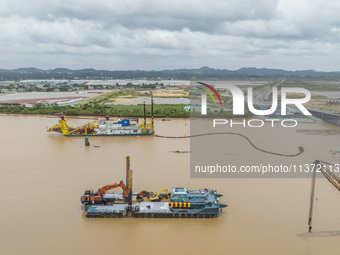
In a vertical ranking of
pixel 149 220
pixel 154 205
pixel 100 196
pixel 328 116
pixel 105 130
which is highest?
pixel 328 116

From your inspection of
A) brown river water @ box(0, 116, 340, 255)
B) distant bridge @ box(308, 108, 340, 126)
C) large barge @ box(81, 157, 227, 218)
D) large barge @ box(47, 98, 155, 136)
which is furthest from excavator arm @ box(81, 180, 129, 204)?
distant bridge @ box(308, 108, 340, 126)

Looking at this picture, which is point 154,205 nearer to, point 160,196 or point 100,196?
point 160,196

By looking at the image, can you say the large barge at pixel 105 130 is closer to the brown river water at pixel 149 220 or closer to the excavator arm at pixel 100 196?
the brown river water at pixel 149 220

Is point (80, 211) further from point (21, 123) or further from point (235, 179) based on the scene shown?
point (21, 123)

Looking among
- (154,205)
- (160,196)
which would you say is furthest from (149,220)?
(160,196)

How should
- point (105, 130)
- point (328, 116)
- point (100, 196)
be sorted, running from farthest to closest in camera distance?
point (328, 116)
point (105, 130)
point (100, 196)

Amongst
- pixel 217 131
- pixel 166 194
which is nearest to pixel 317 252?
pixel 166 194
